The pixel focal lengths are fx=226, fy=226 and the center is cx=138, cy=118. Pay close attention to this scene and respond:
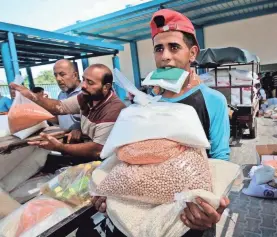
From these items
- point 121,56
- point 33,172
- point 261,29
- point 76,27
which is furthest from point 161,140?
point 121,56

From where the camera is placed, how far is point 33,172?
1.66m

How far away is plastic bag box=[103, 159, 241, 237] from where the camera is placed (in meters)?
0.63

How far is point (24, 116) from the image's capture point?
1.35m

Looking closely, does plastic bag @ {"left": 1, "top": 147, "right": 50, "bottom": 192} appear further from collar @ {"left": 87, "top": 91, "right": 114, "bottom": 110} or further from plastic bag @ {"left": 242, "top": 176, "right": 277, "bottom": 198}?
plastic bag @ {"left": 242, "top": 176, "right": 277, "bottom": 198}

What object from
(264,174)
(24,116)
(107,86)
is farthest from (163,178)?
(264,174)

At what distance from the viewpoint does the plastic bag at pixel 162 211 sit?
2.06ft

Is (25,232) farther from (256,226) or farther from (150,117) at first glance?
(256,226)

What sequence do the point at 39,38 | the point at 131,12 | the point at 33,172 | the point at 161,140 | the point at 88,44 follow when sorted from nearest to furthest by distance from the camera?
the point at 161,140
the point at 33,172
the point at 39,38
the point at 88,44
the point at 131,12

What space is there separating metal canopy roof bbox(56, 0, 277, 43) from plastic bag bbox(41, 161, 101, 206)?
273 inches

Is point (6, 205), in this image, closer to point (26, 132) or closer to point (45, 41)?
point (26, 132)

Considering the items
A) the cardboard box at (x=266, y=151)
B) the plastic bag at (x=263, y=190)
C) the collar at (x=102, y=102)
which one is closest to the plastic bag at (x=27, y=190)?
the collar at (x=102, y=102)

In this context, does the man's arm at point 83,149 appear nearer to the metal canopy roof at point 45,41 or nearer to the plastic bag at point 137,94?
the plastic bag at point 137,94

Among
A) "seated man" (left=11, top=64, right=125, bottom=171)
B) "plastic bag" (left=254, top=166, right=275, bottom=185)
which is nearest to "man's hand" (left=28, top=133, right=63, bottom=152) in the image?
"seated man" (left=11, top=64, right=125, bottom=171)

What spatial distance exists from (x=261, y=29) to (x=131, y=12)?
5366mm
